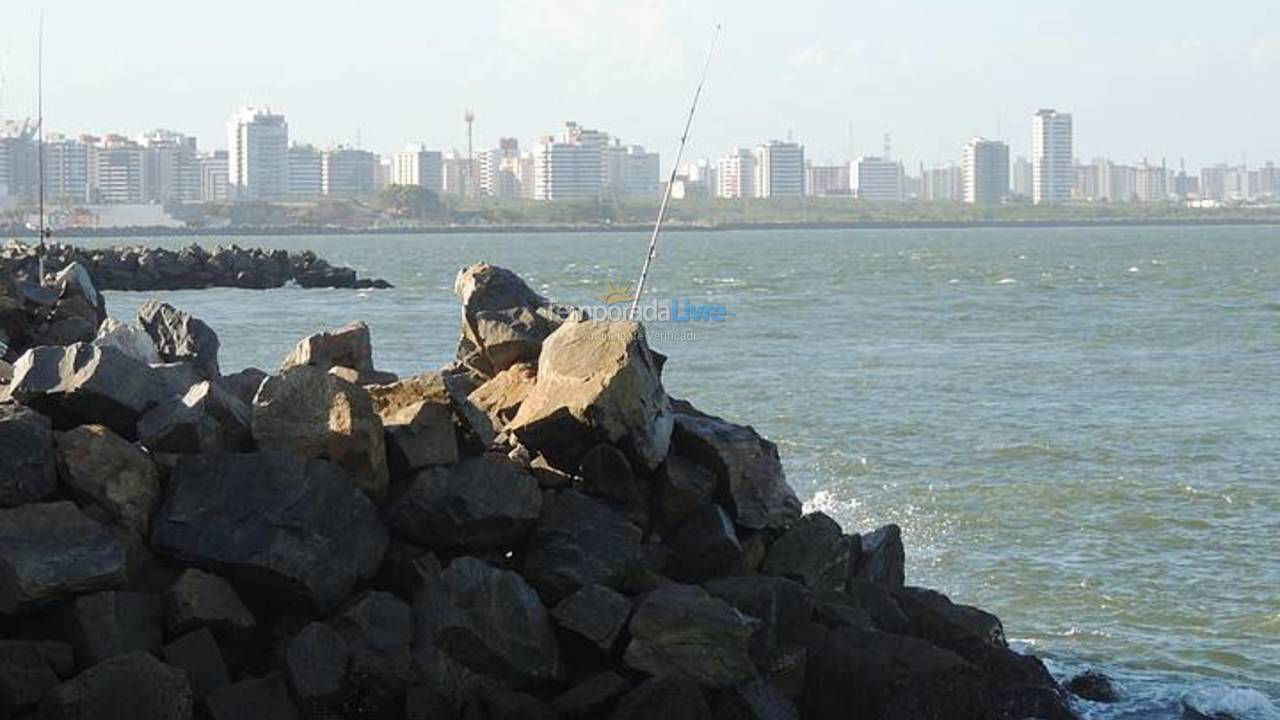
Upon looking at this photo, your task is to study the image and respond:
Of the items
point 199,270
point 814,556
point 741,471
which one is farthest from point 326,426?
point 199,270

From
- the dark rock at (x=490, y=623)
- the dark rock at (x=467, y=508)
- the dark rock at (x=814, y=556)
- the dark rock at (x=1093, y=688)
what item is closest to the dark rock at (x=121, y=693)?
the dark rock at (x=490, y=623)

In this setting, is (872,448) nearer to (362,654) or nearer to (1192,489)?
(1192,489)

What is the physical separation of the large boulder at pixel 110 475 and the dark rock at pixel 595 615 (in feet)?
6.01

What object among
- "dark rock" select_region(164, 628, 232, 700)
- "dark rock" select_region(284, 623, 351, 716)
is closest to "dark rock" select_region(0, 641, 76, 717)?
"dark rock" select_region(164, 628, 232, 700)

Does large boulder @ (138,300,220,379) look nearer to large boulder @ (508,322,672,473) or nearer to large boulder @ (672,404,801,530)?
large boulder @ (508,322,672,473)

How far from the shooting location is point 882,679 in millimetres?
9273

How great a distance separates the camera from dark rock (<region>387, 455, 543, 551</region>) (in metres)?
9.34

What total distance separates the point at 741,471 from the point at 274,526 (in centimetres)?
254

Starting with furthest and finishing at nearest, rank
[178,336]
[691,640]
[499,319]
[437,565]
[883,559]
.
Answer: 1. [178,336]
2. [499,319]
3. [883,559]
4. [437,565]
5. [691,640]

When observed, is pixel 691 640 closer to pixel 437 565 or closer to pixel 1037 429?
pixel 437 565

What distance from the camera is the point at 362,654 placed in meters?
8.65

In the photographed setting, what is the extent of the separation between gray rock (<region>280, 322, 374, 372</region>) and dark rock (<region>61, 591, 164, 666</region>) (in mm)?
2750

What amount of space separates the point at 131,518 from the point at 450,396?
170 centimetres

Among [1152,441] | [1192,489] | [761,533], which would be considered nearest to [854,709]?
[761,533]
